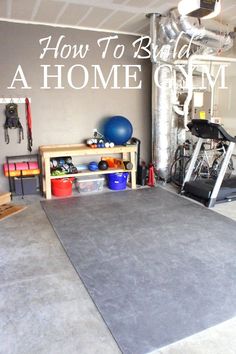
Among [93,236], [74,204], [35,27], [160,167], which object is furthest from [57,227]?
[35,27]

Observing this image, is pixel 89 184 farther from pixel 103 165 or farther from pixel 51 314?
pixel 51 314

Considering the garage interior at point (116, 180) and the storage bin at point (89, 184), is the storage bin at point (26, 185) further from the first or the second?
the storage bin at point (89, 184)

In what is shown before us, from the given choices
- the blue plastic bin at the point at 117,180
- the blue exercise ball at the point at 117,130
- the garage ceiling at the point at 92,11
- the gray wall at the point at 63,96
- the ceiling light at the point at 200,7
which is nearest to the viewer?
the ceiling light at the point at 200,7

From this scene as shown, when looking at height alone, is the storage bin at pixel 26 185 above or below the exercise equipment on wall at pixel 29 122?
below

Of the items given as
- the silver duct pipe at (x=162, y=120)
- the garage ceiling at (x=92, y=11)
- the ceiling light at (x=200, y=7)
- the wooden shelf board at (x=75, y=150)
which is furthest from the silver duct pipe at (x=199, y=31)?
the wooden shelf board at (x=75, y=150)

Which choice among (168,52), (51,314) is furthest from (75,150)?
(51,314)

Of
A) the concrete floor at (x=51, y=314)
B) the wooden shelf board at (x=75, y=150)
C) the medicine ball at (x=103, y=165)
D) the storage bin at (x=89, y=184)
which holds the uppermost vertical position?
the wooden shelf board at (x=75, y=150)

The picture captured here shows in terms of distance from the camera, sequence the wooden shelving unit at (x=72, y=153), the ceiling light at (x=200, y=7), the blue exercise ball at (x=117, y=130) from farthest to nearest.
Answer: the blue exercise ball at (x=117, y=130) → the wooden shelving unit at (x=72, y=153) → the ceiling light at (x=200, y=7)

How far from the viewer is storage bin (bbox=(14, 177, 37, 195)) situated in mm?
5141

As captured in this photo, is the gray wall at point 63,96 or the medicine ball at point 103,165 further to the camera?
the medicine ball at point 103,165

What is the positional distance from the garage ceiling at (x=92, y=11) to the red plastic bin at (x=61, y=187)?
258 cm

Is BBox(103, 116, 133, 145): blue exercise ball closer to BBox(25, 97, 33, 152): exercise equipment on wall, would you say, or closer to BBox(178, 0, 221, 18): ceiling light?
BBox(25, 97, 33, 152): exercise equipment on wall

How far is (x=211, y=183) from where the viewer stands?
4.93 m

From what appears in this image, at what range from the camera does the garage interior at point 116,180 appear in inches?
84.1
